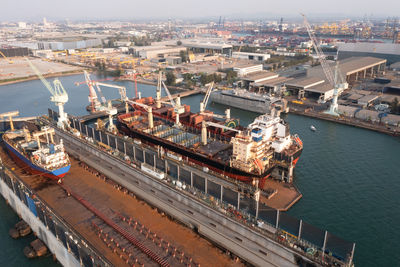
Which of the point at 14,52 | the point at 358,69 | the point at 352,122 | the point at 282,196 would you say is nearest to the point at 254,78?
the point at 352,122

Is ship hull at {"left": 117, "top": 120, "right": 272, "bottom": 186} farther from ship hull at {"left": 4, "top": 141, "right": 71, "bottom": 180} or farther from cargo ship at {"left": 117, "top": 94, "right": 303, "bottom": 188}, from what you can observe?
ship hull at {"left": 4, "top": 141, "right": 71, "bottom": 180}

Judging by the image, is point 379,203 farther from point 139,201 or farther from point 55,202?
point 55,202

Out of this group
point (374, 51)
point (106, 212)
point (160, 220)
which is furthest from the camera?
point (374, 51)

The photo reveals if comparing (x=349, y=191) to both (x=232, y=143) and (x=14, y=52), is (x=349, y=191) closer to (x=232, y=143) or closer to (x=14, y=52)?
(x=232, y=143)

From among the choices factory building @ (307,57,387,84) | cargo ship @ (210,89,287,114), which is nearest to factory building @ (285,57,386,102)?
factory building @ (307,57,387,84)

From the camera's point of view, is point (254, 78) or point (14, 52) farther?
point (14, 52)

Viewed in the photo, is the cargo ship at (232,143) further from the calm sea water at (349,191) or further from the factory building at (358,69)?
the factory building at (358,69)
